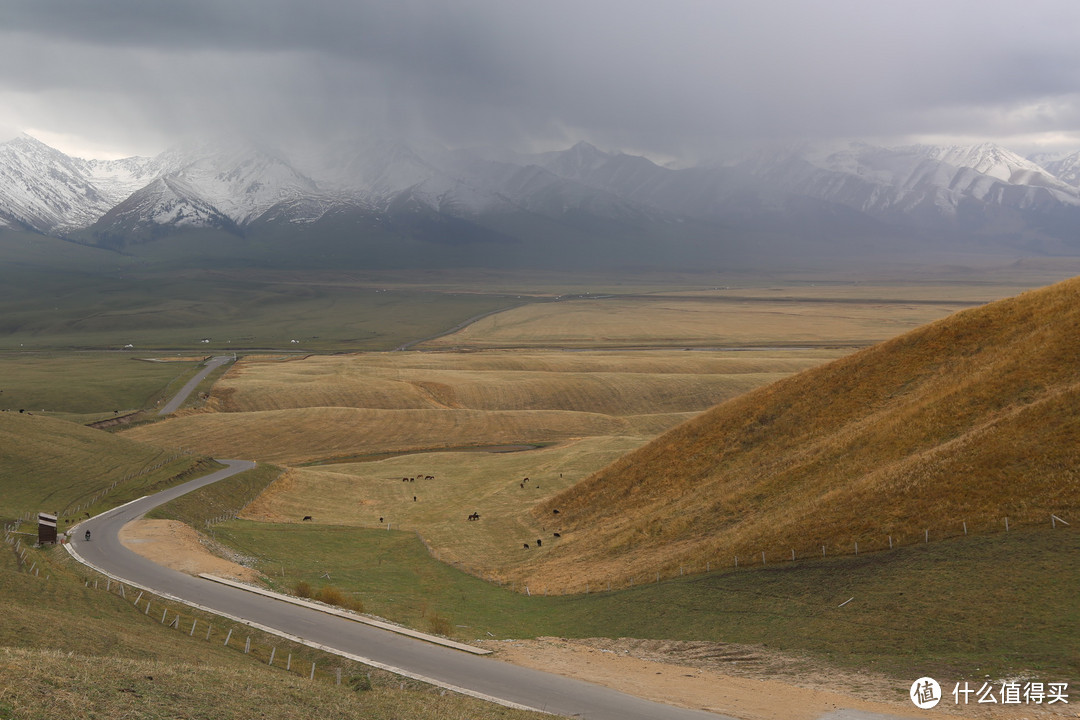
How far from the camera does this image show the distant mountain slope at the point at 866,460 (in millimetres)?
35750

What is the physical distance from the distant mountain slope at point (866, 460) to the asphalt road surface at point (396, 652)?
45.1 feet

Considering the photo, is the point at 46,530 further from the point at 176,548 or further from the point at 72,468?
the point at 72,468

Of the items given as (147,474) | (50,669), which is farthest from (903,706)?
(147,474)

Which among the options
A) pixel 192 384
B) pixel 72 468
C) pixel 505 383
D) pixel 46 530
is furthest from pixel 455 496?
pixel 192 384

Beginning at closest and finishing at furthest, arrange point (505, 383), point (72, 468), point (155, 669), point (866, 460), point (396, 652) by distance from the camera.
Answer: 1. point (155, 669)
2. point (396, 652)
3. point (866, 460)
4. point (72, 468)
5. point (505, 383)

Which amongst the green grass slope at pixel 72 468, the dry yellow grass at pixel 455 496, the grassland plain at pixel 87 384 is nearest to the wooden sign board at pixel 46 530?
the green grass slope at pixel 72 468

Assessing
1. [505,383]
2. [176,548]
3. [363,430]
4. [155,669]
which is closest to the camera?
[155,669]

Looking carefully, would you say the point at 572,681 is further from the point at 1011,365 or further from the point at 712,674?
the point at 1011,365

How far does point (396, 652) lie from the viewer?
31422mm

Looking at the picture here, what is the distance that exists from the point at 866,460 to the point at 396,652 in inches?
1048

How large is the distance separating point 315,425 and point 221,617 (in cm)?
7462

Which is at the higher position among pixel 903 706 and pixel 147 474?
pixel 147 474

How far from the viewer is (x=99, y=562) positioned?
4253 cm

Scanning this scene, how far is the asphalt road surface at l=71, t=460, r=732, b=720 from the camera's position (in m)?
26.5
